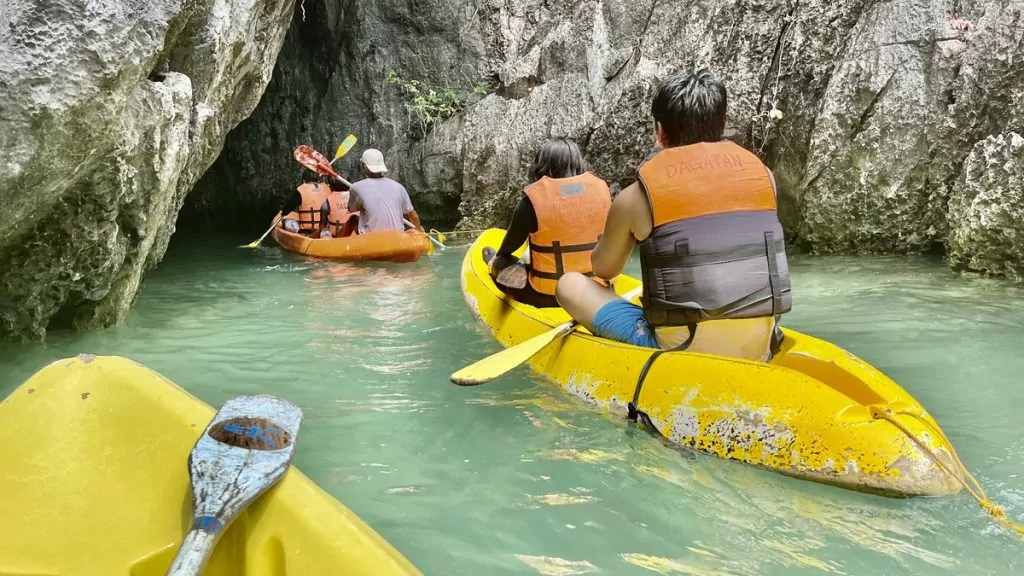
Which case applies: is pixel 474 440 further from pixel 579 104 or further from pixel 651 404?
pixel 579 104

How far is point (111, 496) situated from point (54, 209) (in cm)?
252

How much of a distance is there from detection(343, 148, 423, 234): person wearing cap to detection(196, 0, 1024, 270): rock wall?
2.40 m

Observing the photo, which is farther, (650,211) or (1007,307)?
(1007,307)

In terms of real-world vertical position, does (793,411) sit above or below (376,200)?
below

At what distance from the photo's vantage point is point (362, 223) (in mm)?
7652

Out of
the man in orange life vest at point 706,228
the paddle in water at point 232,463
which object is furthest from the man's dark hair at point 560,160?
the paddle in water at point 232,463

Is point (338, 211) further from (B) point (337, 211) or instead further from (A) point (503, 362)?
(A) point (503, 362)

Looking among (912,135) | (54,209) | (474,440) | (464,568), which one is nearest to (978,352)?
(474,440)

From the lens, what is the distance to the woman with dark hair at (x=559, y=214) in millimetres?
3914

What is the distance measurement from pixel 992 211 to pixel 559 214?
154 inches

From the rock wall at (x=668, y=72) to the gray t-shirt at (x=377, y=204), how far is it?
242cm

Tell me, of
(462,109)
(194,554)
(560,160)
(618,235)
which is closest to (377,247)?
(560,160)

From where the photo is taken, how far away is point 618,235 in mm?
2855

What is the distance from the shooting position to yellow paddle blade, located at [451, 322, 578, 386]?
9.50 ft
